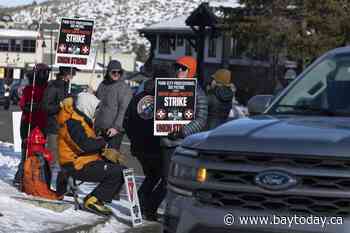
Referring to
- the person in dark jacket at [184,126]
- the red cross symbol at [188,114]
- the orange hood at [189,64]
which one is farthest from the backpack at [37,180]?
the orange hood at [189,64]

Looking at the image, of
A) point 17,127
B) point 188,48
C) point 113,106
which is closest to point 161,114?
point 113,106

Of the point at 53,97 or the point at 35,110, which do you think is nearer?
the point at 53,97

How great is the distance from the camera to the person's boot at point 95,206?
10.0 metres

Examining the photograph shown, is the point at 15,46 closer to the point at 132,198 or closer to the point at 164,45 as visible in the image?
the point at 164,45

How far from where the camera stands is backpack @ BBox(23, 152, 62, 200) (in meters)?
10.9

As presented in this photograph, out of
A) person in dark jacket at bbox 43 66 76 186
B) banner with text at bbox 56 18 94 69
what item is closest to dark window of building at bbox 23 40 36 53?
banner with text at bbox 56 18 94 69

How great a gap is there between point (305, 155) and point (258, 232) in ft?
1.77

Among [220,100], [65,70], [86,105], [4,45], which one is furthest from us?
[4,45]

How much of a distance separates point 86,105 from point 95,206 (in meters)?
1.19

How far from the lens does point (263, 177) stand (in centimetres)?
509

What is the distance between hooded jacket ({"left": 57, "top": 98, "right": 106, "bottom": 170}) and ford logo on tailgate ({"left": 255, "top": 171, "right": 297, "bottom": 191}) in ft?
16.2

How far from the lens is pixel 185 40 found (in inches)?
3056

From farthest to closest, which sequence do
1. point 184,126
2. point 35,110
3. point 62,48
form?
point 62,48 → point 35,110 → point 184,126

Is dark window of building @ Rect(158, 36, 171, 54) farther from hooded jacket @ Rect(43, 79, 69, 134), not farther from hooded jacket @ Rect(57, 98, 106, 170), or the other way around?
hooded jacket @ Rect(57, 98, 106, 170)
